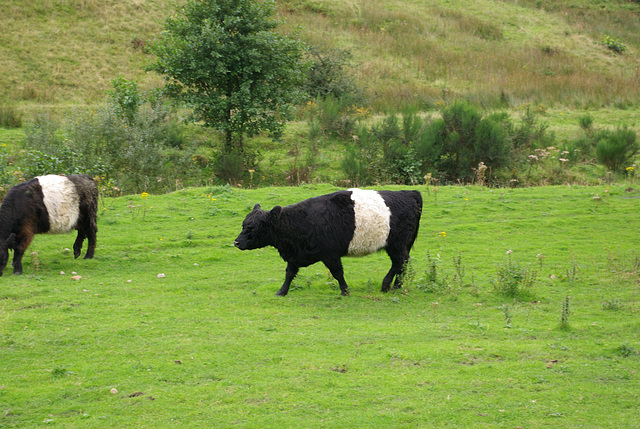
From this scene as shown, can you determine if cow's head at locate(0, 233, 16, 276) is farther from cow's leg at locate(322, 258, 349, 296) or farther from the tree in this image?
the tree

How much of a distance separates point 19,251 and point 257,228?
5548 mm

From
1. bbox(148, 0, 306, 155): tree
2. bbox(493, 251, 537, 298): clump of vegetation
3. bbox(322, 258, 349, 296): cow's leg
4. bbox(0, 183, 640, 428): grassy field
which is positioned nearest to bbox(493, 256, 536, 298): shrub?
bbox(493, 251, 537, 298): clump of vegetation

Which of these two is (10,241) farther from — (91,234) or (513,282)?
(513,282)

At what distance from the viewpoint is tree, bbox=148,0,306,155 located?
24.9 meters

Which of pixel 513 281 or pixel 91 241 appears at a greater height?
pixel 513 281

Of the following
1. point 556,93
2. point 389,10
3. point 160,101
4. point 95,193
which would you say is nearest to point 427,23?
point 389,10

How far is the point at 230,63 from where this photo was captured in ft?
84.0

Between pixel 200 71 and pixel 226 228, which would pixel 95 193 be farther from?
pixel 200 71

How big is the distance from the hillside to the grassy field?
728 inches

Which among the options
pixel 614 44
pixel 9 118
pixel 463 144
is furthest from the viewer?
pixel 614 44

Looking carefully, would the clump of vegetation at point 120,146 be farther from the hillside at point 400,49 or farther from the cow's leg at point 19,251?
the hillside at point 400,49

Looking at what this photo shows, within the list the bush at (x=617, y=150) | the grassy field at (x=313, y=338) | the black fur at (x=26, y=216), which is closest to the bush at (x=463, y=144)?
the bush at (x=617, y=150)

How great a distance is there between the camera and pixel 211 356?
27.0 ft

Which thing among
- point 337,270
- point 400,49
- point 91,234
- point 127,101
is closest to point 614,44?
point 400,49
